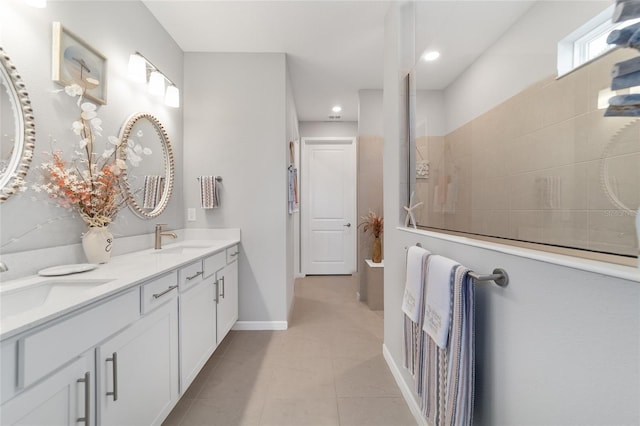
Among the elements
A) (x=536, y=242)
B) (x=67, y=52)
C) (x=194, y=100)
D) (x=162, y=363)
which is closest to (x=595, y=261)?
(x=536, y=242)

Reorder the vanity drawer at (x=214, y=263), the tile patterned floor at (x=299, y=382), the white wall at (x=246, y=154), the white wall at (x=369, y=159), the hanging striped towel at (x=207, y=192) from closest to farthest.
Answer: the tile patterned floor at (x=299, y=382)
the vanity drawer at (x=214, y=263)
the hanging striped towel at (x=207, y=192)
the white wall at (x=246, y=154)
the white wall at (x=369, y=159)

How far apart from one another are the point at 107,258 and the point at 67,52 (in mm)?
1110

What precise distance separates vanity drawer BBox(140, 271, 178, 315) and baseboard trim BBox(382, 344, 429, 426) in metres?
1.45

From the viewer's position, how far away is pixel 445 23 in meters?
1.44

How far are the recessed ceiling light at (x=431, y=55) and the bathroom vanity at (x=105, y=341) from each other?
1.77 meters

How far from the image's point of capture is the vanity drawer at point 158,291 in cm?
123

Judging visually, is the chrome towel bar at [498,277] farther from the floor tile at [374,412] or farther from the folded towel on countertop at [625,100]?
the floor tile at [374,412]

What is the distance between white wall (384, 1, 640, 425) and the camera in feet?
1.70

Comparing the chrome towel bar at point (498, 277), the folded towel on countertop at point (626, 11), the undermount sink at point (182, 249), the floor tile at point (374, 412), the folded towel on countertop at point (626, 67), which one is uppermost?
the folded towel on countertop at point (626, 11)

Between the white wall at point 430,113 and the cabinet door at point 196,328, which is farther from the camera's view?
the cabinet door at point 196,328

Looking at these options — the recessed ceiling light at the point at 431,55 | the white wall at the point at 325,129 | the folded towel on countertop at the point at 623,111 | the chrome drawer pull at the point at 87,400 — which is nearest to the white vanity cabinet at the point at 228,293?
the chrome drawer pull at the point at 87,400

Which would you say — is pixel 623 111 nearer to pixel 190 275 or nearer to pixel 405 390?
pixel 405 390

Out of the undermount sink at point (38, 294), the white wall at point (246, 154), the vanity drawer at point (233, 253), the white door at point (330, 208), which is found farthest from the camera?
the white door at point (330, 208)

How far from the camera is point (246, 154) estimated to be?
2756 mm
